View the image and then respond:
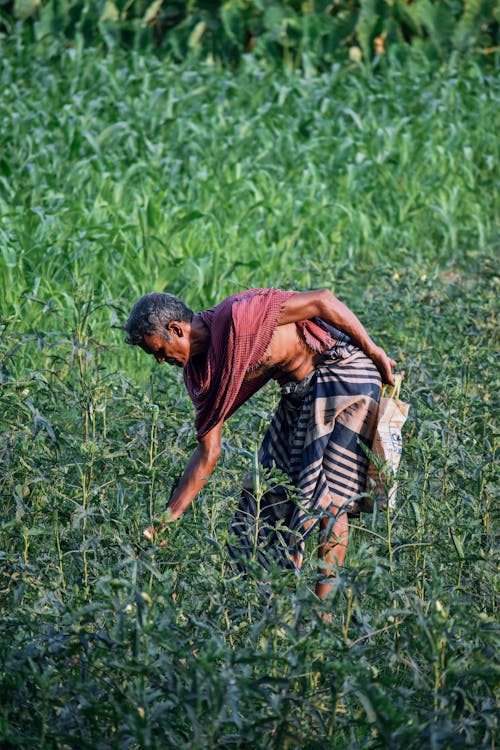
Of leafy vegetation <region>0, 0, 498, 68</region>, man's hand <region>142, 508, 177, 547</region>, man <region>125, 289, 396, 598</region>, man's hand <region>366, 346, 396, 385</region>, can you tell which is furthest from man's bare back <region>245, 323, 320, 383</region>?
leafy vegetation <region>0, 0, 498, 68</region>

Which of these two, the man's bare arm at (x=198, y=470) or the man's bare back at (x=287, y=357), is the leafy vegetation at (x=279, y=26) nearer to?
the man's bare back at (x=287, y=357)

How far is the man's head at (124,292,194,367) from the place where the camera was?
3.91 m

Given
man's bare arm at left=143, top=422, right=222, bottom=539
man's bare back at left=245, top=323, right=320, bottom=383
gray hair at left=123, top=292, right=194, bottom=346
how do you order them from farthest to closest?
man's bare back at left=245, top=323, right=320, bottom=383 < man's bare arm at left=143, top=422, right=222, bottom=539 < gray hair at left=123, top=292, right=194, bottom=346

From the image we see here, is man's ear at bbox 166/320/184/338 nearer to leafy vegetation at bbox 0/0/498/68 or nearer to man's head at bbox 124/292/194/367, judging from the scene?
man's head at bbox 124/292/194/367

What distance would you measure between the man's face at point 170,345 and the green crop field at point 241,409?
186mm

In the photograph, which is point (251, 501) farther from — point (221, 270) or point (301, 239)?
point (301, 239)

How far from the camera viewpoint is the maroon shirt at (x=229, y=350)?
157 inches

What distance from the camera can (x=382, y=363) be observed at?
4.31m

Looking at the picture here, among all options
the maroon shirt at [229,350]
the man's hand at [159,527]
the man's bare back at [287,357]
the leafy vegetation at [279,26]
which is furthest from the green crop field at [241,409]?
the leafy vegetation at [279,26]

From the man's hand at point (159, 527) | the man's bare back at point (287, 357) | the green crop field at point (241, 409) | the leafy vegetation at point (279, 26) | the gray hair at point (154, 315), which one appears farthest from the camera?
the leafy vegetation at point (279, 26)

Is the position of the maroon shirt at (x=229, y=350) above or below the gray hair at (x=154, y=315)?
below

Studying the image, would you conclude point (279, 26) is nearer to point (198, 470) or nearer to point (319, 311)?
point (319, 311)

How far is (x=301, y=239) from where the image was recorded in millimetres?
8211

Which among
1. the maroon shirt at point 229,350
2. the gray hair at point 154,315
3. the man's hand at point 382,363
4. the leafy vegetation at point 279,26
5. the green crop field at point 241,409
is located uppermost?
the gray hair at point 154,315
